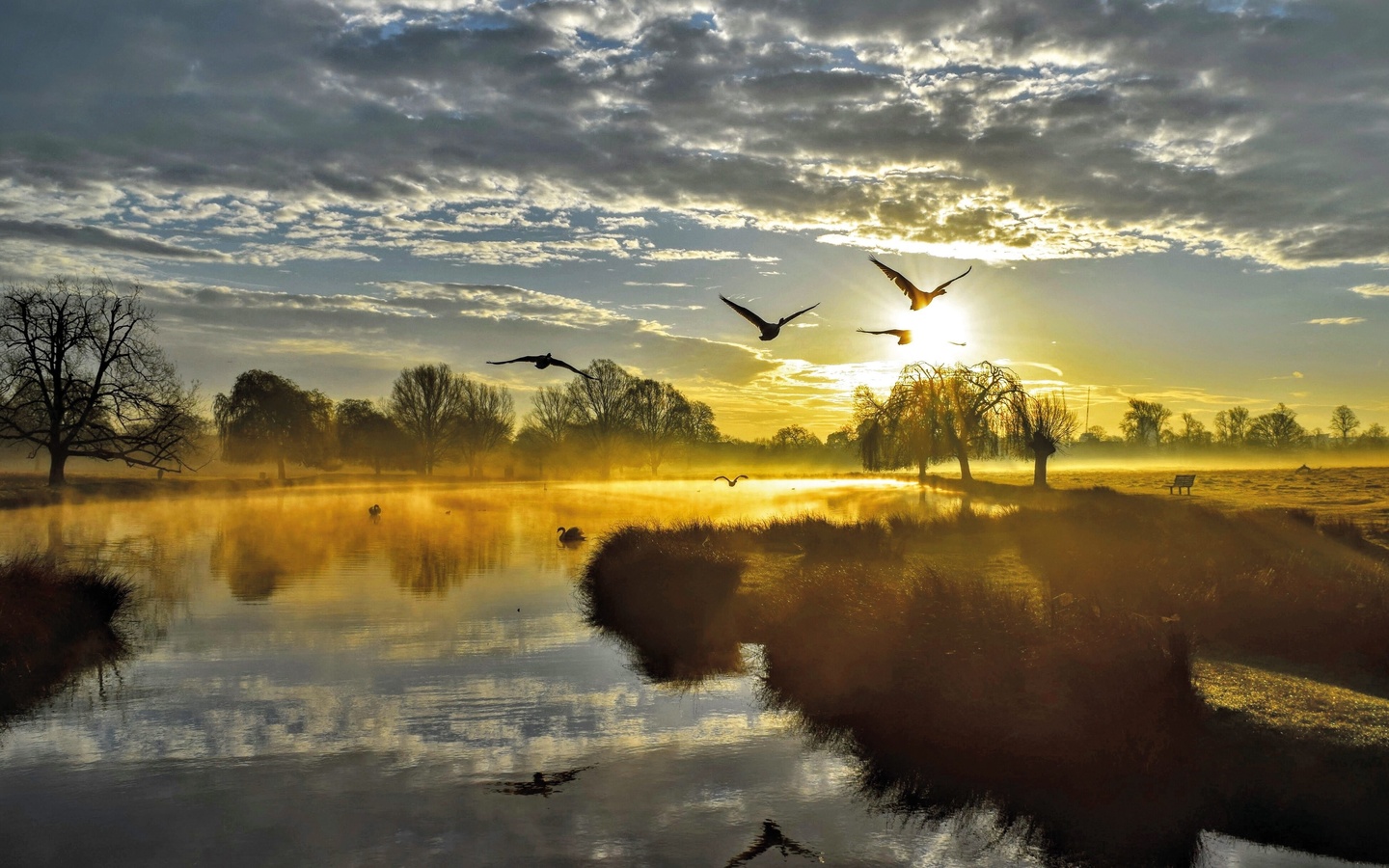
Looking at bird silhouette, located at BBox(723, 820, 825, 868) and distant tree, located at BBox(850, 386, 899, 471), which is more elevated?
distant tree, located at BBox(850, 386, 899, 471)

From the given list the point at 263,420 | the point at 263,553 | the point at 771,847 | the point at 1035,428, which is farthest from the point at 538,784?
the point at 263,420

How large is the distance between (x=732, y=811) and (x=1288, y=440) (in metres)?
164

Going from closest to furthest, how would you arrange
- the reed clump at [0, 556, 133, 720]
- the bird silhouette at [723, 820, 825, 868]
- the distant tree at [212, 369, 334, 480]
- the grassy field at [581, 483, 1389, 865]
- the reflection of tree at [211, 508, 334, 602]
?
the bird silhouette at [723, 820, 825, 868] → the grassy field at [581, 483, 1389, 865] → the reed clump at [0, 556, 133, 720] → the reflection of tree at [211, 508, 334, 602] → the distant tree at [212, 369, 334, 480]

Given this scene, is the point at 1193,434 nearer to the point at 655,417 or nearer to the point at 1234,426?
the point at 1234,426

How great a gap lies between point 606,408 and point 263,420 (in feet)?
125

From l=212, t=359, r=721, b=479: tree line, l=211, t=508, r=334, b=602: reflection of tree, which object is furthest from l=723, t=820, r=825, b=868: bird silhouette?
l=212, t=359, r=721, b=479: tree line

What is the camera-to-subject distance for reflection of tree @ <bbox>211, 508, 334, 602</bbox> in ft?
98.2

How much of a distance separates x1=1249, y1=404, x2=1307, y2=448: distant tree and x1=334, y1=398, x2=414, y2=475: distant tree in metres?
136

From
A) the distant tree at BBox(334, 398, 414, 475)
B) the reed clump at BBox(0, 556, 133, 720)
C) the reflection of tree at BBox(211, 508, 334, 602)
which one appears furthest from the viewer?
the distant tree at BBox(334, 398, 414, 475)

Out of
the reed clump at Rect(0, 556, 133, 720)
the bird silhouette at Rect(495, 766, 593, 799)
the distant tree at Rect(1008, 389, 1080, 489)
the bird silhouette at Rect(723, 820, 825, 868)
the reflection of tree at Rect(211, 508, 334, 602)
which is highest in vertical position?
the distant tree at Rect(1008, 389, 1080, 489)

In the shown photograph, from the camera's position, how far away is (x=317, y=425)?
327ft

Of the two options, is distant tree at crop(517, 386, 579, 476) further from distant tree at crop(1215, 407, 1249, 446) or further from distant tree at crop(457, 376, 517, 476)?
distant tree at crop(1215, 407, 1249, 446)

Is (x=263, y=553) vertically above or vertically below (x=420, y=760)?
below

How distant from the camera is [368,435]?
10875 centimetres
